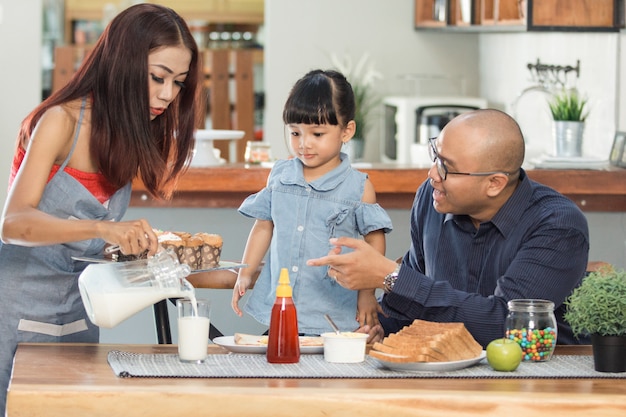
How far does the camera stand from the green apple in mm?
2031

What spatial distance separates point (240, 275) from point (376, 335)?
0.42 metres

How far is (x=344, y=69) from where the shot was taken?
251 inches

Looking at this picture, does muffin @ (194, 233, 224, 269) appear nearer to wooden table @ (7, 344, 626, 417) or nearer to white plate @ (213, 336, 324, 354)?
white plate @ (213, 336, 324, 354)

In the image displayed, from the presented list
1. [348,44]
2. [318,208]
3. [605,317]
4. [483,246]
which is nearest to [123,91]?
[318,208]

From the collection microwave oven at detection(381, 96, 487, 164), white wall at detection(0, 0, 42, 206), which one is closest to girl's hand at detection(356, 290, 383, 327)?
microwave oven at detection(381, 96, 487, 164)

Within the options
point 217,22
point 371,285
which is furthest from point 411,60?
point 371,285

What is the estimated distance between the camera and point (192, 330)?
206 centimetres

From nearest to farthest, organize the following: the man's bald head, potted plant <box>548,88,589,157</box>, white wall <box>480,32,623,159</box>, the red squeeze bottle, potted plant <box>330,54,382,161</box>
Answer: the red squeeze bottle → the man's bald head → potted plant <box>548,88,589,157</box> → white wall <box>480,32,623,159</box> → potted plant <box>330,54,382,161</box>

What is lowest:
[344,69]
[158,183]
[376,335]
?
[376,335]

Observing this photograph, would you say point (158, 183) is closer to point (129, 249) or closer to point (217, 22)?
point (129, 249)

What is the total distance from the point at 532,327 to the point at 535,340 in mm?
28

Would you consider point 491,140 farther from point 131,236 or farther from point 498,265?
point 131,236

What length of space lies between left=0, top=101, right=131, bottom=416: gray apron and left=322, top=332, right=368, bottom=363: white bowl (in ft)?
2.02

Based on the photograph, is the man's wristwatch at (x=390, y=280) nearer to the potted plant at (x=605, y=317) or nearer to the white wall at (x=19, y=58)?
the potted plant at (x=605, y=317)
